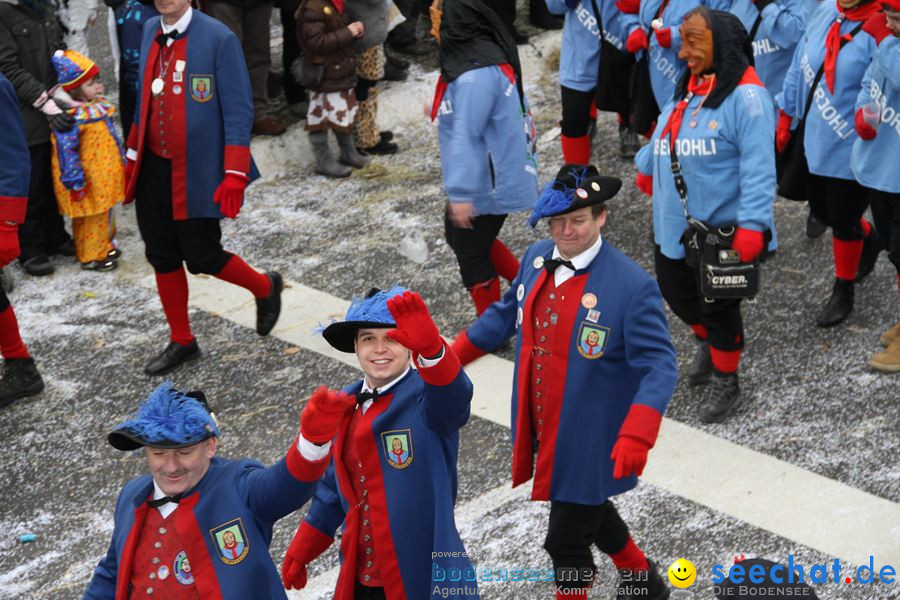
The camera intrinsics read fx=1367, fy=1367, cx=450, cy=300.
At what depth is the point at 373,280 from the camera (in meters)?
8.23

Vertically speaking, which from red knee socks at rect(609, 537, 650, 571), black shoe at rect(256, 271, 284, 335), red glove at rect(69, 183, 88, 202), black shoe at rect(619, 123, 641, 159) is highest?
red knee socks at rect(609, 537, 650, 571)

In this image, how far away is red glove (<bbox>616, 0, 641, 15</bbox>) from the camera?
791 cm

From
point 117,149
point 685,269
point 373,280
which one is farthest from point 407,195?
point 685,269

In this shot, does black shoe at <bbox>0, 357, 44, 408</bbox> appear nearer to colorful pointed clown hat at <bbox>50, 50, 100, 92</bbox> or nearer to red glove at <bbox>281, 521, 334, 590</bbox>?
colorful pointed clown hat at <bbox>50, 50, 100, 92</bbox>

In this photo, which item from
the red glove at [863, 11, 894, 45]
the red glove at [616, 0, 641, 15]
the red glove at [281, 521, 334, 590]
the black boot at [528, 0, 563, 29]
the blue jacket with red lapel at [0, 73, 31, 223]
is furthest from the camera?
the black boot at [528, 0, 563, 29]

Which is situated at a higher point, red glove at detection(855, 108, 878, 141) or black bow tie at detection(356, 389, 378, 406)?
black bow tie at detection(356, 389, 378, 406)

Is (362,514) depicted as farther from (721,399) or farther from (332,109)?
(332,109)

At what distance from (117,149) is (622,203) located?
325 cm

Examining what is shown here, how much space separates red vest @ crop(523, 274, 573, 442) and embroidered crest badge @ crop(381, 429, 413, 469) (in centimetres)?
71

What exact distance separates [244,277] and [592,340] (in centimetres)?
314

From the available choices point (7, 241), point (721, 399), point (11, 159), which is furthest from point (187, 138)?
point (721, 399)

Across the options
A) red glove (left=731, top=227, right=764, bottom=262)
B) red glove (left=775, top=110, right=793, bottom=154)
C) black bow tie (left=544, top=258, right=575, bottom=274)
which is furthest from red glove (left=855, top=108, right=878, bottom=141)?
black bow tie (left=544, top=258, right=575, bottom=274)

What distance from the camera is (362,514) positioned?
4293mm

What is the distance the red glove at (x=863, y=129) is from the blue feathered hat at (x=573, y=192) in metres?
2.04
